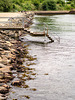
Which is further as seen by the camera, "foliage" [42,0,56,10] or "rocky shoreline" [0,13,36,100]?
"foliage" [42,0,56,10]

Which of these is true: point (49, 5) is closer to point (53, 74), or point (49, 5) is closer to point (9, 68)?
point (53, 74)

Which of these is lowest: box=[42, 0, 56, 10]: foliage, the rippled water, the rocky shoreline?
box=[42, 0, 56, 10]: foliage

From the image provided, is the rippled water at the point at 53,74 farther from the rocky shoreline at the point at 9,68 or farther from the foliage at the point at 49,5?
the foliage at the point at 49,5

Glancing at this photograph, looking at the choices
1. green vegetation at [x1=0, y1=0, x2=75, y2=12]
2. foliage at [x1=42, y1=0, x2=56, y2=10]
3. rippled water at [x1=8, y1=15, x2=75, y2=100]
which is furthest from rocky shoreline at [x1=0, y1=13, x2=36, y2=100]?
foliage at [x1=42, y1=0, x2=56, y2=10]

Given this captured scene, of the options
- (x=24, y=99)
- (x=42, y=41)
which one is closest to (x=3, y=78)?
(x=24, y=99)

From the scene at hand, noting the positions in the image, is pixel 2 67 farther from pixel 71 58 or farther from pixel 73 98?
pixel 71 58

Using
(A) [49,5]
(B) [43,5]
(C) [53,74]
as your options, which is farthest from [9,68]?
(A) [49,5]

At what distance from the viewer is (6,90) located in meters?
14.8

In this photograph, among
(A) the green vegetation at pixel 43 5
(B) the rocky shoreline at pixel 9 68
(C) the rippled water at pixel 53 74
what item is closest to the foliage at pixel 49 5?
(A) the green vegetation at pixel 43 5

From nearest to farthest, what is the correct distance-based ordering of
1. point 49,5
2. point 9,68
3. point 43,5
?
point 9,68
point 43,5
point 49,5

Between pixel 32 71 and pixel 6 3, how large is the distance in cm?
6143

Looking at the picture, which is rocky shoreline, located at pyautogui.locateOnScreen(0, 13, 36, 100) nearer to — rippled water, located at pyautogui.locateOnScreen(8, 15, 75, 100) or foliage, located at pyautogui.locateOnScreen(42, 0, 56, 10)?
rippled water, located at pyautogui.locateOnScreen(8, 15, 75, 100)

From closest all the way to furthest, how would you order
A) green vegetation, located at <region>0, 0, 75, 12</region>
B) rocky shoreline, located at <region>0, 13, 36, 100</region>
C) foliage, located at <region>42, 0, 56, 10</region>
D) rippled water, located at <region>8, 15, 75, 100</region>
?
rippled water, located at <region>8, 15, 75, 100</region> < rocky shoreline, located at <region>0, 13, 36, 100</region> < green vegetation, located at <region>0, 0, 75, 12</region> < foliage, located at <region>42, 0, 56, 10</region>

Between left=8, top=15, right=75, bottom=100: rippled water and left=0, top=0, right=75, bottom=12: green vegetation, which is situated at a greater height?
left=8, top=15, right=75, bottom=100: rippled water
